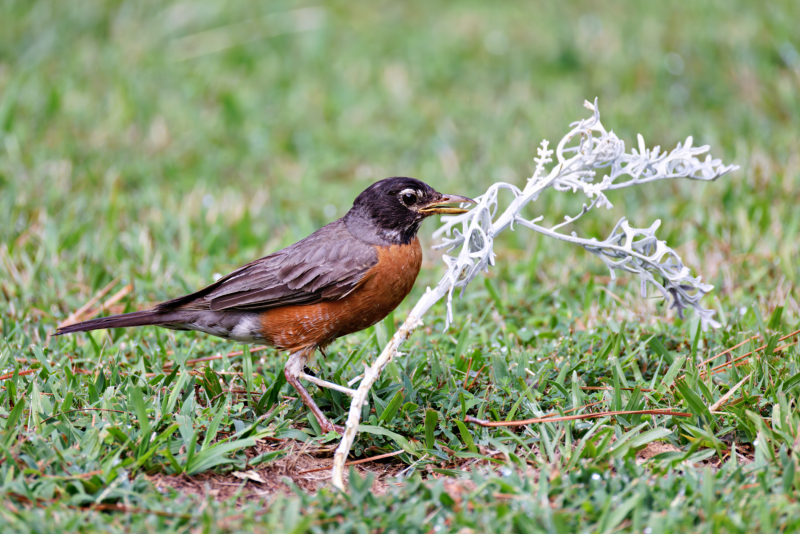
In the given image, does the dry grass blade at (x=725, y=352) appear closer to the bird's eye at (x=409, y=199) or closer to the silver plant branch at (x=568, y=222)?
the silver plant branch at (x=568, y=222)

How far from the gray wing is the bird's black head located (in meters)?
0.13

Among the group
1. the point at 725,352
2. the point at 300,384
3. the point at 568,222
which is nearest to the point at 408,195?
the point at 568,222

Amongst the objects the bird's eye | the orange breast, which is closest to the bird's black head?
the bird's eye

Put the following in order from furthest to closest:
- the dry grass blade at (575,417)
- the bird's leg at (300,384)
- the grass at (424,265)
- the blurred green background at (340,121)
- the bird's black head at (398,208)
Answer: the blurred green background at (340,121)
the bird's black head at (398,208)
the bird's leg at (300,384)
the dry grass blade at (575,417)
the grass at (424,265)

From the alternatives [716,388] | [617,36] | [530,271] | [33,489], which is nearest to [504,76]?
[617,36]

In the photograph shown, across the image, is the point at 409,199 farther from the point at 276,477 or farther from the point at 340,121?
the point at 340,121

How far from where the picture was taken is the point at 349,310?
427 cm

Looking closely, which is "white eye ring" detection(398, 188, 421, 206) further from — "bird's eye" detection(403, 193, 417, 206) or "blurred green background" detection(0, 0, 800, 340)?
"blurred green background" detection(0, 0, 800, 340)

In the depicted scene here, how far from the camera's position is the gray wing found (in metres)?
4.30

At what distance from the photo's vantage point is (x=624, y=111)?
831cm

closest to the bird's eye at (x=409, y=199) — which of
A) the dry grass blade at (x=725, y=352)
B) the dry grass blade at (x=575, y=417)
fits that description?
the dry grass blade at (x=575, y=417)

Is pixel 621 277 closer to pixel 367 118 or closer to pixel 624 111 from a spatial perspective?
pixel 624 111

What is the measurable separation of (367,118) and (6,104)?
385 cm

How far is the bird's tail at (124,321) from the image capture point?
14.0ft
